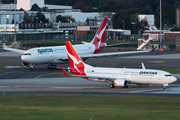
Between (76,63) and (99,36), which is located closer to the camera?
(76,63)

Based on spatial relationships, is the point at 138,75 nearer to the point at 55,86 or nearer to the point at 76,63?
the point at 76,63

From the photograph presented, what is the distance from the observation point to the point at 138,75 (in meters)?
48.3

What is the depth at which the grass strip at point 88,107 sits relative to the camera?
30.0m

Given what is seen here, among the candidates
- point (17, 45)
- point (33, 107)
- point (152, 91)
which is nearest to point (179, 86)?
point (152, 91)

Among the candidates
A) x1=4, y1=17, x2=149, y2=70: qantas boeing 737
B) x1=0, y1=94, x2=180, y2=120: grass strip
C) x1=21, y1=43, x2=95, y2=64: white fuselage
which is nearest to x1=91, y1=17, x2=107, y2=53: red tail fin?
x1=4, y1=17, x2=149, y2=70: qantas boeing 737

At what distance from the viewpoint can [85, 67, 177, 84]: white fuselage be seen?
4691 centimetres

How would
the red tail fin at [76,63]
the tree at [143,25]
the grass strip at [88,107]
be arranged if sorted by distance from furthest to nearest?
the tree at [143,25] < the red tail fin at [76,63] < the grass strip at [88,107]

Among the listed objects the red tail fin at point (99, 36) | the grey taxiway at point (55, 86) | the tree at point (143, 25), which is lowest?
the grey taxiway at point (55, 86)

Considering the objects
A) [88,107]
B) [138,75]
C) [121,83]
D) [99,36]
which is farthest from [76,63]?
[99,36]

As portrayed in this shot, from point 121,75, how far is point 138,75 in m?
2.53

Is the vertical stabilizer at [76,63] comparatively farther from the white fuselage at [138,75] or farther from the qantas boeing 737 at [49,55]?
the qantas boeing 737 at [49,55]

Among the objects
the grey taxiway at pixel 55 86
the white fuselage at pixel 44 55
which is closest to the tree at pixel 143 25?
the white fuselage at pixel 44 55

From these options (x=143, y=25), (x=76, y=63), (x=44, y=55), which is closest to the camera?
(x=76, y=63)

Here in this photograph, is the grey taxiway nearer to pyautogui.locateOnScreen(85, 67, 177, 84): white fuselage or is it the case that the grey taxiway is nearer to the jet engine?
the jet engine
